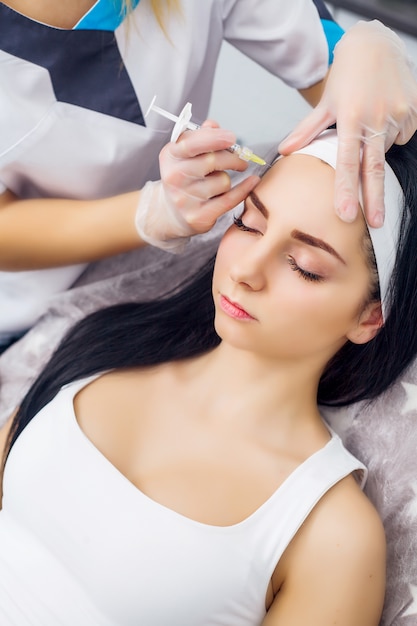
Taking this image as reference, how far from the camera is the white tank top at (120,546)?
1065 millimetres

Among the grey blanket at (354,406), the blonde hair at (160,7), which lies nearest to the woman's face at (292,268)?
the grey blanket at (354,406)

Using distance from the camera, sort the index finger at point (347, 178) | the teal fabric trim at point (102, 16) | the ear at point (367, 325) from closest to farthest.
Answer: the index finger at point (347, 178) → the ear at point (367, 325) → the teal fabric trim at point (102, 16)

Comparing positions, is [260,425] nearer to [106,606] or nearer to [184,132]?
[106,606]

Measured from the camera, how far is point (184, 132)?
110cm

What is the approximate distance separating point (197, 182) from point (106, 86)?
11.4 inches

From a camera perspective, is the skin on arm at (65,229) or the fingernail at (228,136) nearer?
the fingernail at (228,136)

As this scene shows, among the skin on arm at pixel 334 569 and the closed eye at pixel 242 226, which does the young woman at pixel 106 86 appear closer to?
the closed eye at pixel 242 226

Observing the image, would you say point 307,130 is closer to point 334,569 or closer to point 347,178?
point 347,178

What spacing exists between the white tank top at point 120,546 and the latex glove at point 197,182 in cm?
33

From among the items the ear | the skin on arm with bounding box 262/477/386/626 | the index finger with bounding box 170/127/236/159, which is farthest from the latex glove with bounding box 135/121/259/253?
the skin on arm with bounding box 262/477/386/626

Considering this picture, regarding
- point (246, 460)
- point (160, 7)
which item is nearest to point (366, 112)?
point (160, 7)

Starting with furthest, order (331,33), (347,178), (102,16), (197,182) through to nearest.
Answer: (331,33) < (102,16) < (197,182) < (347,178)

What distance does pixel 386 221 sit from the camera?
1059 mm

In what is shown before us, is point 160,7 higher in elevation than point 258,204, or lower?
higher
